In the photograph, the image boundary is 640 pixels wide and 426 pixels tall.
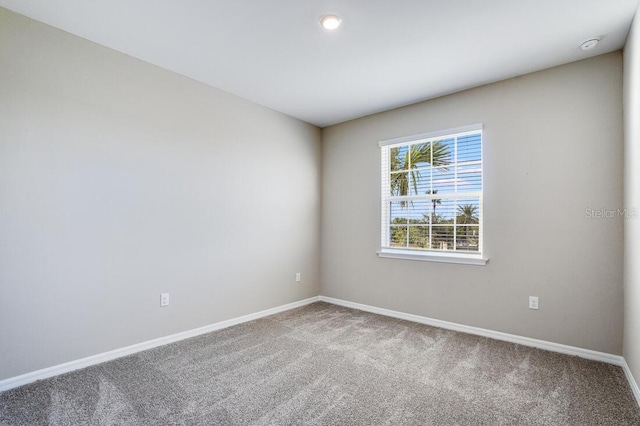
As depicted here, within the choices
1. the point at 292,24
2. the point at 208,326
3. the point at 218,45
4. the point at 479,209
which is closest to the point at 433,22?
the point at 292,24

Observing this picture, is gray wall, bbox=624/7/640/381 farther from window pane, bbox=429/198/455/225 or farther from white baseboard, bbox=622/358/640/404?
window pane, bbox=429/198/455/225

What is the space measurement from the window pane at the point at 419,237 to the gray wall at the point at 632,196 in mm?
1663

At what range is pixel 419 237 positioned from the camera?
12.2 ft

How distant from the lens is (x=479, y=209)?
327 cm

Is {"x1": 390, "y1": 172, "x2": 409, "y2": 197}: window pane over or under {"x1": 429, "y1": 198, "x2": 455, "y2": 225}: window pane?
over

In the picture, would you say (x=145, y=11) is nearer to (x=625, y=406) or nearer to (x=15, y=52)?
(x=15, y=52)

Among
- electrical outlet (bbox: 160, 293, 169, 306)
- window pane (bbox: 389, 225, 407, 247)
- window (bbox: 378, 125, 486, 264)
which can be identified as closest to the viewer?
electrical outlet (bbox: 160, 293, 169, 306)

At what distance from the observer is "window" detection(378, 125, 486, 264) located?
3325 millimetres

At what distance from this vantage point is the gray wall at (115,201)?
86.0 inches

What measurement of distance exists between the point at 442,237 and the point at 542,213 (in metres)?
0.97

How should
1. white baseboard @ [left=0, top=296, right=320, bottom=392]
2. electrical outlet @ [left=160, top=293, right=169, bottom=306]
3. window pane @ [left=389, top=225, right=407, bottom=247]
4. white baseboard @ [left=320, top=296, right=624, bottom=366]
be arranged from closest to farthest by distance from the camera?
white baseboard @ [left=0, top=296, right=320, bottom=392] → white baseboard @ [left=320, top=296, right=624, bottom=366] → electrical outlet @ [left=160, top=293, right=169, bottom=306] → window pane @ [left=389, top=225, right=407, bottom=247]

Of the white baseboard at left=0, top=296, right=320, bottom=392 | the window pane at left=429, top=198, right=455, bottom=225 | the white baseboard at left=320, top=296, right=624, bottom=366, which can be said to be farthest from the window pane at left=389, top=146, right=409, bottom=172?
the white baseboard at left=0, top=296, right=320, bottom=392

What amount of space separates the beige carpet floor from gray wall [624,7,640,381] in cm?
32

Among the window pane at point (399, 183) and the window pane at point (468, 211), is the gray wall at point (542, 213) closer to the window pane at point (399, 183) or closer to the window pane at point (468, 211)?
the window pane at point (468, 211)
